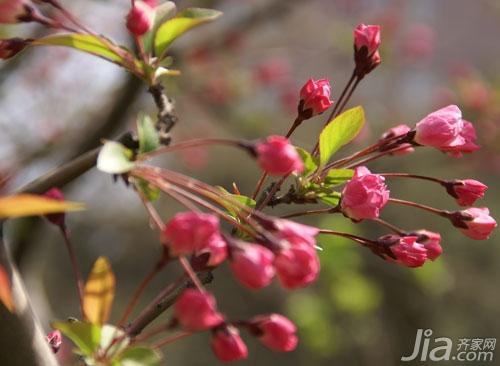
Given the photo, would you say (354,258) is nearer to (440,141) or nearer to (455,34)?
(440,141)

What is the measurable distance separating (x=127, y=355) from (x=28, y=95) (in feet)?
8.96

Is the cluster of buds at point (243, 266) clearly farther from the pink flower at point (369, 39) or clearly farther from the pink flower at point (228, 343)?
the pink flower at point (369, 39)

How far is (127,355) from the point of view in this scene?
571 mm

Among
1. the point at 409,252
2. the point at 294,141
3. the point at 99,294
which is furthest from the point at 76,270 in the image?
the point at 294,141

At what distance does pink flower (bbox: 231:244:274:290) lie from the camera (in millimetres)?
538

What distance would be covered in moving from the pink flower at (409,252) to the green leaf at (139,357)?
0.82ft

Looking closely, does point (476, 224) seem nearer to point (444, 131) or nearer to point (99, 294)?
point (444, 131)

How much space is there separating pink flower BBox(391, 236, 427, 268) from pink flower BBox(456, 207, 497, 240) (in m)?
0.09

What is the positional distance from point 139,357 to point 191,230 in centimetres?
10

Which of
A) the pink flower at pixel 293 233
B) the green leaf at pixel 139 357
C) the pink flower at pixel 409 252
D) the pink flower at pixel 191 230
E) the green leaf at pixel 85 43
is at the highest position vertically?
the green leaf at pixel 85 43

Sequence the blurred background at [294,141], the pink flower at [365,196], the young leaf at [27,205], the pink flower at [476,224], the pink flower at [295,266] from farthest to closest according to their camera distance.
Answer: the blurred background at [294,141]
the pink flower at [476,224]
the pink flower at [365,196]
the pink flower at [295,266]
the young leaf at [27,205]

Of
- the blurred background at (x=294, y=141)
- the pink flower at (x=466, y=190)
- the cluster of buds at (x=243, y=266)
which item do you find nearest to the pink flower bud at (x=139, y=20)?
the cluster of buds at (x=243, y=266)

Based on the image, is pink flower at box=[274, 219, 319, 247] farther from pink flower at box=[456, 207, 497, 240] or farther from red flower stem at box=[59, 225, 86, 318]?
pink flower at box=[456, 207, 497, 240]

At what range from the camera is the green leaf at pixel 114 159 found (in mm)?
562
